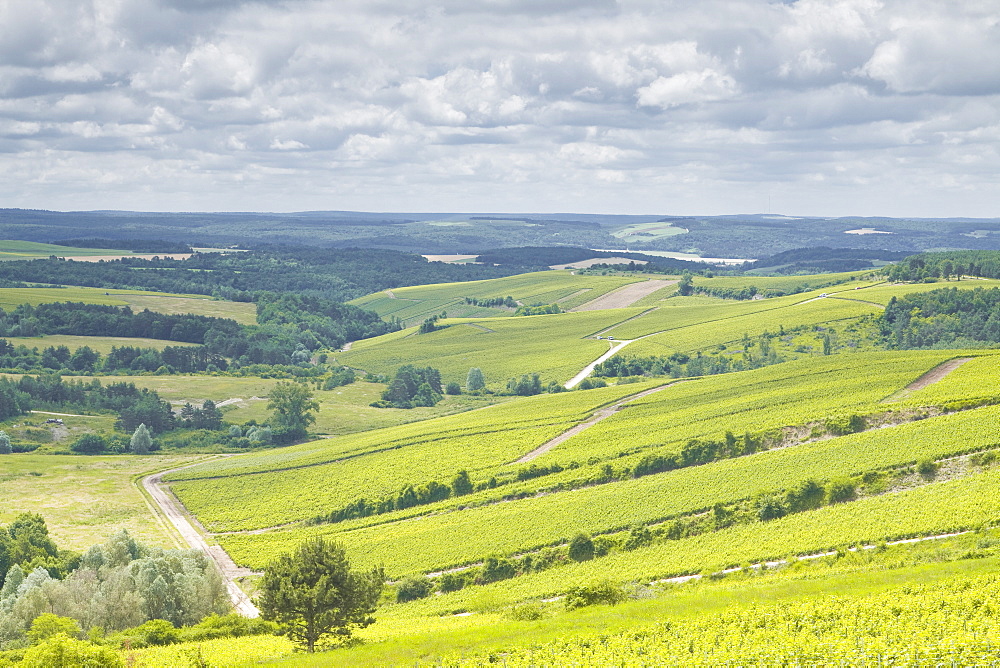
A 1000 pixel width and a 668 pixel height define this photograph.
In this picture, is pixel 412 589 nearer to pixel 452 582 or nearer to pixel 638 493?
pixel 452 582

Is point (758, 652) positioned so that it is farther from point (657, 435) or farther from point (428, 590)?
point (657, 435)

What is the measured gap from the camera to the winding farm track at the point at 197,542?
8362 cm

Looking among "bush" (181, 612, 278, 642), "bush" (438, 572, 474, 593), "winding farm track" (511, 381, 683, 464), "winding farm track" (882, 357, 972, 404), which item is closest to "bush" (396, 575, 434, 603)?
"bush" (438, 572, 474, 593)

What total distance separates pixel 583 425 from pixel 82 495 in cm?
7468

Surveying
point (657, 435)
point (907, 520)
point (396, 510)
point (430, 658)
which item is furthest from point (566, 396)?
point (430, 658)

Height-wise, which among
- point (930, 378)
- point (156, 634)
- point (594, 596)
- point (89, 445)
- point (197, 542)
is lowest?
point (89, 445)

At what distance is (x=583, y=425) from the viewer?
5448 inches

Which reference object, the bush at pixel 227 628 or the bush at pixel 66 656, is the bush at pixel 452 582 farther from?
the bush at pixel 66 656

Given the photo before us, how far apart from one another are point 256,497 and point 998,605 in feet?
345

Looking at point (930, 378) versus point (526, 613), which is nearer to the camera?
point (526, 613)

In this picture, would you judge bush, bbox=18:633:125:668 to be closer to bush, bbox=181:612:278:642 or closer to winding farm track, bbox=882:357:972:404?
bush, bbox=181:612:278:642

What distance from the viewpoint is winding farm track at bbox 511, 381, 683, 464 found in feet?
414

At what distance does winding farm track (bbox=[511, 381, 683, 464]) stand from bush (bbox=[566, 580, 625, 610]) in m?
61.1

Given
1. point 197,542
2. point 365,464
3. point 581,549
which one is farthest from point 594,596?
point 365,464
